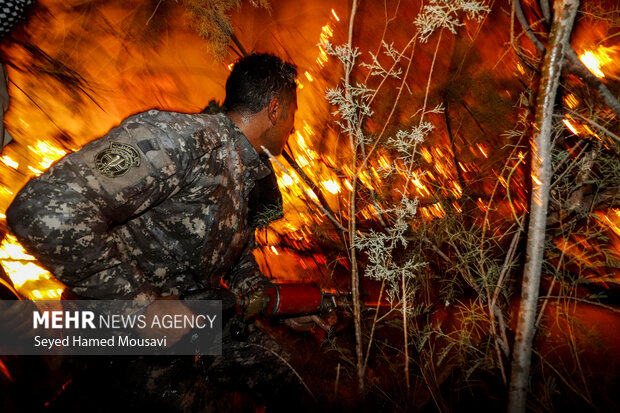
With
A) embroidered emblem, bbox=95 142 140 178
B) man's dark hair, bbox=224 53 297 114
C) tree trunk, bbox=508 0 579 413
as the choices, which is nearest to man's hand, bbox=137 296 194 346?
embroidered emblem, bbox=95 142 140 178

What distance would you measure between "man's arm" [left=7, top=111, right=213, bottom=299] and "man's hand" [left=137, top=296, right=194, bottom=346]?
0.09 meters

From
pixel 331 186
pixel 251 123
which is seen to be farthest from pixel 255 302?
pixel 331 186

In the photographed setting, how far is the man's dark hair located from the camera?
2.32 metres

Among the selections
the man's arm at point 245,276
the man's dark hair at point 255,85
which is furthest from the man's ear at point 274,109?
the man's arm at point 245,276

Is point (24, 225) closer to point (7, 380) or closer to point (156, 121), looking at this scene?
point (156, 121)

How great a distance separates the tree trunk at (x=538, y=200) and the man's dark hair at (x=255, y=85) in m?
1.73

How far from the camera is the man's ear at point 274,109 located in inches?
92.7

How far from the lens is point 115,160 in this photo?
1.51m

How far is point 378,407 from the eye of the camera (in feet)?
7.52

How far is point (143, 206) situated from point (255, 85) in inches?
49.3

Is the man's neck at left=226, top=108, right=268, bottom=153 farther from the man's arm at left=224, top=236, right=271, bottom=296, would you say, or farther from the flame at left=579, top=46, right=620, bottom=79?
the flame at left=579, top=46, right=620, bottom=79

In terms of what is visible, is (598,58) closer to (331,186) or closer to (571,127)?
(571,127)

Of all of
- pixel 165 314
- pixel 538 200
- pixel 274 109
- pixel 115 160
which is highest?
pixel 274 109

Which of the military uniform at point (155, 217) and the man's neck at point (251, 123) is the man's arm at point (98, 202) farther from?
the man's neck at point (251, 123)
